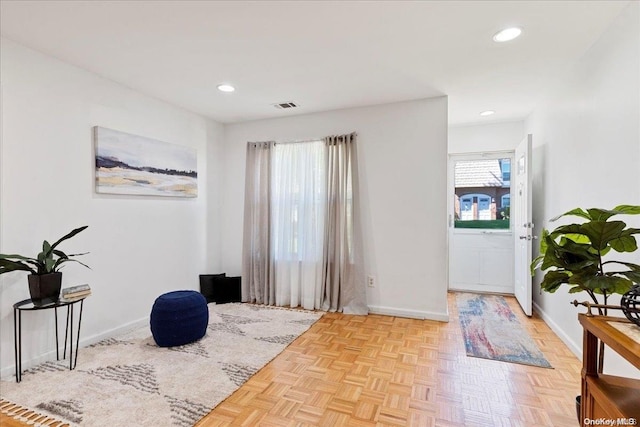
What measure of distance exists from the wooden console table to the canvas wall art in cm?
354

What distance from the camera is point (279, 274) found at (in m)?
4.11

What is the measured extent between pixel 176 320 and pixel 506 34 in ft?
11.0

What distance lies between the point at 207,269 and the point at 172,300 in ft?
4.98

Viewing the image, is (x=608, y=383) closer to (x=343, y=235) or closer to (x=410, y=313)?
(x=410, y=313)

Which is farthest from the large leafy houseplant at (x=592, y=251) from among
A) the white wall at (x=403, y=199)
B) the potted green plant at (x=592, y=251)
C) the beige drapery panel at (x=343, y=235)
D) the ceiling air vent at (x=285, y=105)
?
the ceiling air vent at (x=285, y=105)

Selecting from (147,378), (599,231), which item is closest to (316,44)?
(599,231)

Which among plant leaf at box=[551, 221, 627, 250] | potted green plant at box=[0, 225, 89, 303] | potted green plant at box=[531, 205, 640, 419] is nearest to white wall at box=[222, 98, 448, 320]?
Answer: potted green plant at box=[531, 205, 640, 419]

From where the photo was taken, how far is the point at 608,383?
52.2 inches

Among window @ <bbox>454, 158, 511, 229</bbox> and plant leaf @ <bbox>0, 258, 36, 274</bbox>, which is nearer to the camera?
plant leaf @ <bbox>0, 258, 36, 274</bbox>

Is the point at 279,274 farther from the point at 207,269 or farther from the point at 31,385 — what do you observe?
the point at 31,385

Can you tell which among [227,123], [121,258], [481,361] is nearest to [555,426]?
[481,361]

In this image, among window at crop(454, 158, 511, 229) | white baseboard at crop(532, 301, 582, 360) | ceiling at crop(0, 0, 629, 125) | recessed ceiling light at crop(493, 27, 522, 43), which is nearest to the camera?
ceiling at crop(0, 0, 629, 125)

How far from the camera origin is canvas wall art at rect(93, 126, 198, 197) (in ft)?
9.55

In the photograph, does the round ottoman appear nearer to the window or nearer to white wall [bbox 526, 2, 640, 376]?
white wall [bbox 526, 2, 640, 376]
